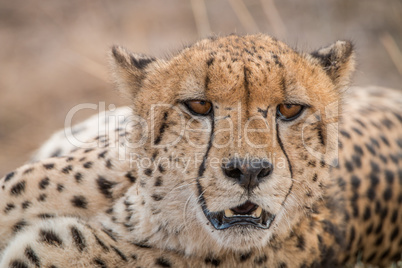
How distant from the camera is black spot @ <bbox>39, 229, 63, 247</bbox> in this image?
7.02 feet

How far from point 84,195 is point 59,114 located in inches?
109

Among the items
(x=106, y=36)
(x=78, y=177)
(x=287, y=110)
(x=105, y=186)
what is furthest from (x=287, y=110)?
(x=106, y=36)

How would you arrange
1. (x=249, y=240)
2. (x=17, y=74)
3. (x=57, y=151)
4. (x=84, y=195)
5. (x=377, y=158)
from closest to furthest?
(x=249, y=240)
(x=84, y=195)
(x=377, y=158)
(x=57, y=151)
(x=17, y=74)

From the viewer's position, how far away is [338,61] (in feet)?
7.51

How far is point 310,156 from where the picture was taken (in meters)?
2.05

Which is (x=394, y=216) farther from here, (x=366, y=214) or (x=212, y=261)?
(x=212, y=261)

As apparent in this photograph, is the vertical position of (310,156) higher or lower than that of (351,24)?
lower

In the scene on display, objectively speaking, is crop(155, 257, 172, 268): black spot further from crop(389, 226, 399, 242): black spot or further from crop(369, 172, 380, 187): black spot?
crop(389, 226, 399, 242): black spot

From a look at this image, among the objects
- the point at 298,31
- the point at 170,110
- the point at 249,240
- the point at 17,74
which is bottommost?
the point at 249,240

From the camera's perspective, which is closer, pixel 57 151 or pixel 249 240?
pixel 249 240

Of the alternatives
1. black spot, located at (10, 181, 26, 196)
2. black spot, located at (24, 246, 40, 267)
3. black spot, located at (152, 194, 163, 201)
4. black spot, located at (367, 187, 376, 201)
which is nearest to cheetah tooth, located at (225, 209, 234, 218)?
black spot, located at (152, 194, 163, 201)

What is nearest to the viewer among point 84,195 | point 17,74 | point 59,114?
point 84,195

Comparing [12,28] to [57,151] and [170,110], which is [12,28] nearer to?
[57,151]

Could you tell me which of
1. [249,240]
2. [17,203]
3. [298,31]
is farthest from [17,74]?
[249,240]
